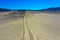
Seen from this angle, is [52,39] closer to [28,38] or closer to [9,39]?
[28,38]

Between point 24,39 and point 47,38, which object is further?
point 47,38

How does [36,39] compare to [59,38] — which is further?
[59,38]

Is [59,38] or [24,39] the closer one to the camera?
[24,39]

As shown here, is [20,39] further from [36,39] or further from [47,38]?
[47,38]

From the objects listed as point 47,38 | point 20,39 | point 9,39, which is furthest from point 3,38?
point 47,38

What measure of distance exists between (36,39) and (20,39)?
70 cm

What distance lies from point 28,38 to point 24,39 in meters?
0.23

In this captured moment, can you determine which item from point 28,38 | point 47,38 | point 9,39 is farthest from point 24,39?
point 47,38

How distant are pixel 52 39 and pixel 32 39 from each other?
42.4 inches

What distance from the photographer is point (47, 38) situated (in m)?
8.14

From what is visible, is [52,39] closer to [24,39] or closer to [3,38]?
[24,39]

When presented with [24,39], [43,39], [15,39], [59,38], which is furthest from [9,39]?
[59,38]

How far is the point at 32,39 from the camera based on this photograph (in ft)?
24.4

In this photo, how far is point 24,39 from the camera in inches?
290
